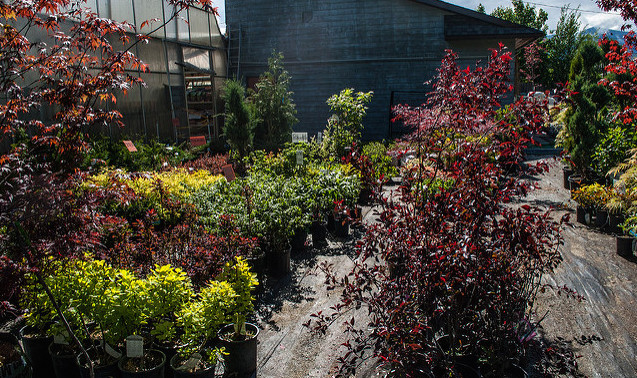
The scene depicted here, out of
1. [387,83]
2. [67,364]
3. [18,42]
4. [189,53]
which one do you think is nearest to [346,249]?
[67,364]

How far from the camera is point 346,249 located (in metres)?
7.52

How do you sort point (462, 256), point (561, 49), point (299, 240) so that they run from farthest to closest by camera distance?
1. point (561, 49)
2. point (299, 240)
3. point (462, 256)

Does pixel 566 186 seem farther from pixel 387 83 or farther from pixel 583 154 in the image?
pixel 387 83

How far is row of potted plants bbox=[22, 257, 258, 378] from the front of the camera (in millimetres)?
3600

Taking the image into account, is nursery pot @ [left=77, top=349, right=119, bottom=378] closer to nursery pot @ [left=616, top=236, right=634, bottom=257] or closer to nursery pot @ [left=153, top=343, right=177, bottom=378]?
nursery pot @ [left=153, top=343, right=177, bottom=378]

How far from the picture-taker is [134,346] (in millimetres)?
3490

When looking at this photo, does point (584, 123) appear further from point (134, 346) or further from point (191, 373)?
point (134, 346)

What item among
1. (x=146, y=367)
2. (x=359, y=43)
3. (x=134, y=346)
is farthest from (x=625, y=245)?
(x=359, y=43)

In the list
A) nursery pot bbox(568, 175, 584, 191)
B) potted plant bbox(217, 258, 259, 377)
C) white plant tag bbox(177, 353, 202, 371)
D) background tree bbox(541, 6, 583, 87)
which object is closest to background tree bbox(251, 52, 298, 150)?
nursery pot bbox(568, 175, 584, 191)

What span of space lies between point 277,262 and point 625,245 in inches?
203

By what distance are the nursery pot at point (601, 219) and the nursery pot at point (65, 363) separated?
8.32 metres

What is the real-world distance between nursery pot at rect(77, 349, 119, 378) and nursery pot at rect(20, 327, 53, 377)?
0.54 metres

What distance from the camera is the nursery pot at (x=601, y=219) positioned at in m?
8.24

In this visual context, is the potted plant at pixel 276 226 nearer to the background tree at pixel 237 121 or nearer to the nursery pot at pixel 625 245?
the nursery pot at pixel 625 245
